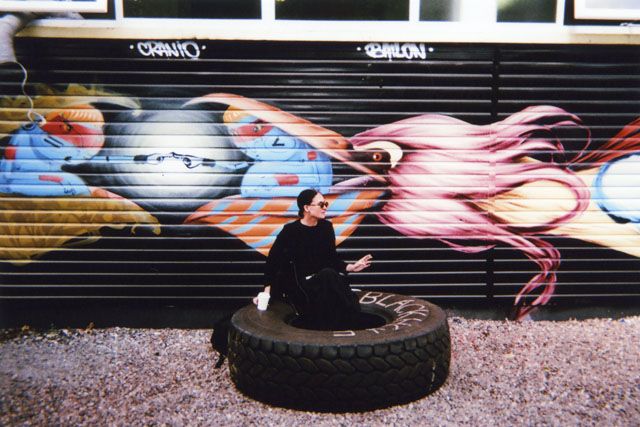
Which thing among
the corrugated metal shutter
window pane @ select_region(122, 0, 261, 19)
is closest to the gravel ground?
the corrugated metal shutter

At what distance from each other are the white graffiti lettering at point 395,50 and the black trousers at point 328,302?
2464 mm

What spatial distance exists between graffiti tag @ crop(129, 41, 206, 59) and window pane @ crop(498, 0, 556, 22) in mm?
3160

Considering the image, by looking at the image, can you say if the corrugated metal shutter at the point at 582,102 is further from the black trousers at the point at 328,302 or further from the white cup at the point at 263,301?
the white cup at the point at 263,301

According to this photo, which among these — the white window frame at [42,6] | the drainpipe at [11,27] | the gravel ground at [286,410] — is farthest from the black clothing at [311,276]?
the drainpipe at [11,27]

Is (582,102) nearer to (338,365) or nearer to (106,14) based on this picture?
(338,365)

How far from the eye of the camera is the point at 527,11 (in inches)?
202

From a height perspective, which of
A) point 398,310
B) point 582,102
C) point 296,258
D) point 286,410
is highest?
point 582,102

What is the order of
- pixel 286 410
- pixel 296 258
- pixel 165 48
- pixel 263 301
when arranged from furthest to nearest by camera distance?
pixel 165 48 < pixel 296 258 < pixel 263 301 < pixel 286 410

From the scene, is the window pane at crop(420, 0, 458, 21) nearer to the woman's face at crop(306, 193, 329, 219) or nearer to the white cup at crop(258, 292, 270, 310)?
the woman's face at crop(306, 193, 329, 219)

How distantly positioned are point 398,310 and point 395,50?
8.78 ft

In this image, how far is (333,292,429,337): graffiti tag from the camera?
11.2 ft

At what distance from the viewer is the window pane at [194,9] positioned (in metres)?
5.01

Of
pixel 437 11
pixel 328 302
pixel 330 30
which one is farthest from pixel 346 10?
pixel 328 302

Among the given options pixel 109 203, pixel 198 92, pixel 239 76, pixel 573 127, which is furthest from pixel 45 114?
pixel 573 127
